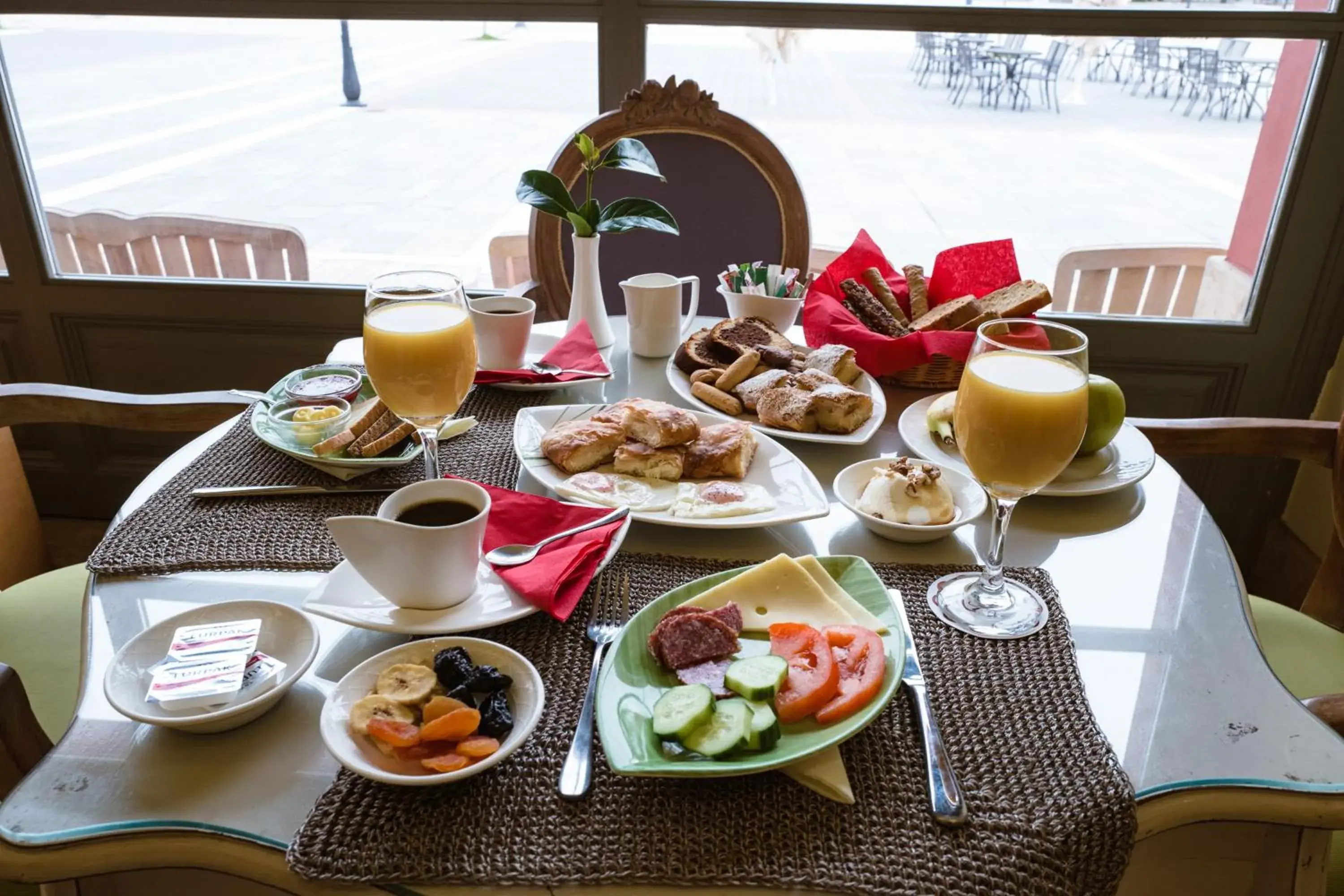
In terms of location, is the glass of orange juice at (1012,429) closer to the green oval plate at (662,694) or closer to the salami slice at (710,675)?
the green oval plate at (662,694)

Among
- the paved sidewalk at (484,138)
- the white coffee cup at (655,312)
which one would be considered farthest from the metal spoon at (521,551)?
the paved sidewalk at (484,138)

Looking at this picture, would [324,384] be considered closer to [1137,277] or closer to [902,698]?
[902,698]

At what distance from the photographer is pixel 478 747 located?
25.3 inches

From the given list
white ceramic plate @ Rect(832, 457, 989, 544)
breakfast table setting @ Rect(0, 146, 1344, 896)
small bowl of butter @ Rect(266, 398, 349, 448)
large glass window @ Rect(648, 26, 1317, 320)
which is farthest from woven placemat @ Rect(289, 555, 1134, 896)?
large glass window @ Rect(648, 26, 1317, 320)

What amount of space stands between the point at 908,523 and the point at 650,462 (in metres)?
0.31

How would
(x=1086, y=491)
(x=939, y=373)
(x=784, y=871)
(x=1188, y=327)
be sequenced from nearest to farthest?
(x=784, y=871) → (x=1086, y=491) → (x=939, y=373) → (x=1188, y=327)

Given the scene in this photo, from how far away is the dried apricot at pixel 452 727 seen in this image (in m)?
0.65

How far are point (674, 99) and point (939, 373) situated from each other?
0.84 meters

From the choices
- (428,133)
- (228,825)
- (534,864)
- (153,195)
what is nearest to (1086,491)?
(534,864)

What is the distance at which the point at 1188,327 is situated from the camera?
220 centimetres

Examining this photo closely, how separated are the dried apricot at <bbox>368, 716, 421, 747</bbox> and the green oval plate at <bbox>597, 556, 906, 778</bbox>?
133mm

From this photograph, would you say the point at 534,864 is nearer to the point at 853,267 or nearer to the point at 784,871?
the point at 784,871

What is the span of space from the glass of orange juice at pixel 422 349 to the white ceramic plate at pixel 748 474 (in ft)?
0.41

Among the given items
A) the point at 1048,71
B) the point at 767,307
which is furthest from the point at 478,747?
the point at 1048,71
